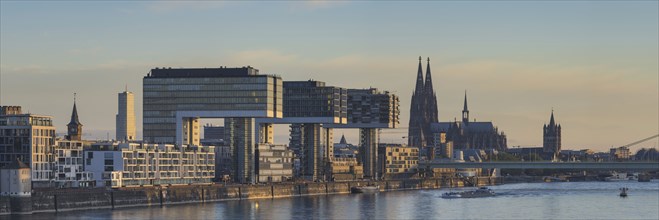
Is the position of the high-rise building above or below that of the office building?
above

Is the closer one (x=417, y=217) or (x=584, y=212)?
(x=417, y=217)

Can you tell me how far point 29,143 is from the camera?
640 ft

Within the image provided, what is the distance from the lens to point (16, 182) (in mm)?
168875

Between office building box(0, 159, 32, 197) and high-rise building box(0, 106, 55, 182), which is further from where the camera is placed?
high-rise building box(0, 106, 55, 182)

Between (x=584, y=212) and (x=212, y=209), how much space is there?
50.6m

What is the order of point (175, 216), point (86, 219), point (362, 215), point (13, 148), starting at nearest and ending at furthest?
point (86, 219)
point (175, 216)
point (362, 215)
point (13, 148)

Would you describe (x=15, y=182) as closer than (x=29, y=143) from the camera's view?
Yes

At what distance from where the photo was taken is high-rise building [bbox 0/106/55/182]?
195 meters

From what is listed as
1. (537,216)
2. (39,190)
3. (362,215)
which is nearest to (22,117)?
(39,190)

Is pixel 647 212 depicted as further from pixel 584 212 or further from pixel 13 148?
pixel 13 148

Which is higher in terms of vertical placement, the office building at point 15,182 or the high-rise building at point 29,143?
the high-rise building at point 29,143

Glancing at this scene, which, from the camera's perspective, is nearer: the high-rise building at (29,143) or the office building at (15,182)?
the office building at (15,182)

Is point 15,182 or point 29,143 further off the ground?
point 29,143

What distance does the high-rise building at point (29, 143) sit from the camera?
640ft
